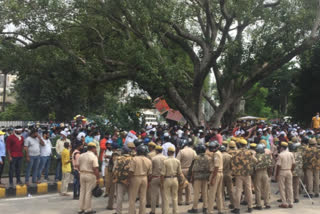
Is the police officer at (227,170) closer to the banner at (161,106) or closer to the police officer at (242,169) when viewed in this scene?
the police officer at (242,169)

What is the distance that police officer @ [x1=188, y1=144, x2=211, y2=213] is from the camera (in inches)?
360

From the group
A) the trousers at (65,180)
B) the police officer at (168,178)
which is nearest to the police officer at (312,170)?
the police officer at (168,178)

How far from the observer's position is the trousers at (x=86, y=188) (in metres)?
8.76

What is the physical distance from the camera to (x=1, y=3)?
17203mm

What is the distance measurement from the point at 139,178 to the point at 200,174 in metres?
1.71

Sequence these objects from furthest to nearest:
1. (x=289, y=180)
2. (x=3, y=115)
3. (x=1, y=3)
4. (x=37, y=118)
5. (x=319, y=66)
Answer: (x=3, y=115), (x=37, y=118), (x=319, y=66), (x=1, y=3), (x=289, y=180)

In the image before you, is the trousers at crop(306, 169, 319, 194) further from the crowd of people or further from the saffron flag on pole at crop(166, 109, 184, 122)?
the saffron flag on pole at crop(166, 109, 184, 122)

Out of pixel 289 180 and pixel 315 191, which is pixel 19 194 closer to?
pixel 289 180

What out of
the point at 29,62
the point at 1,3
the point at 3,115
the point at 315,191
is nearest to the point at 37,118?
the point at 3,115

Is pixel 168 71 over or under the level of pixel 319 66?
under

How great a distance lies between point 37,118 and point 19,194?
2748 centimetres

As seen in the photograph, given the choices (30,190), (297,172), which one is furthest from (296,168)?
(30,190)

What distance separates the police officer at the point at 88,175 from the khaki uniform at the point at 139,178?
95 cm

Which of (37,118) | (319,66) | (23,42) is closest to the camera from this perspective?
(23,42)
